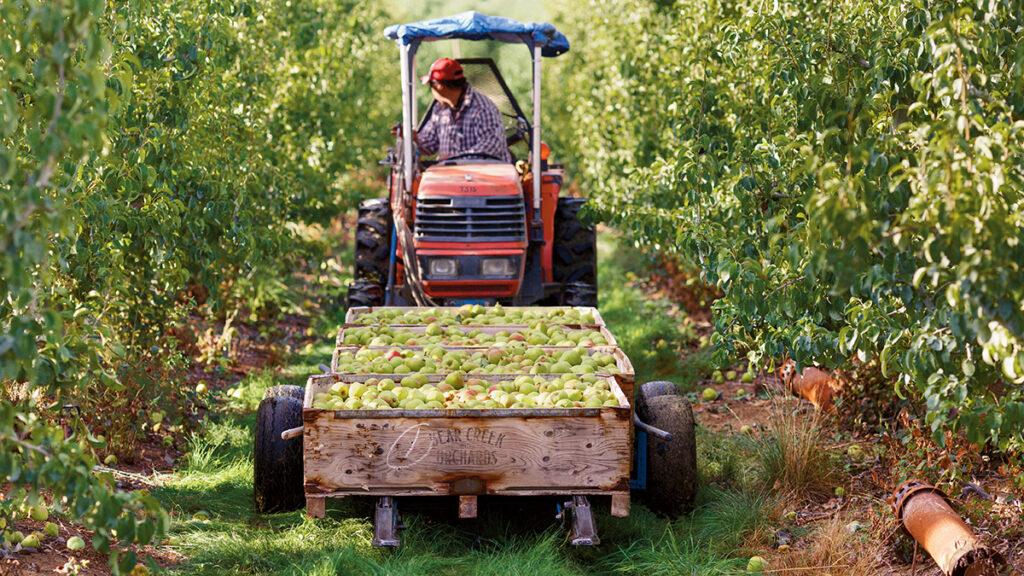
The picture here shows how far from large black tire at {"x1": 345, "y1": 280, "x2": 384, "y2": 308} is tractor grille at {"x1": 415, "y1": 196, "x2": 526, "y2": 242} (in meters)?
1.10

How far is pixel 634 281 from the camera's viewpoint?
15203 mm

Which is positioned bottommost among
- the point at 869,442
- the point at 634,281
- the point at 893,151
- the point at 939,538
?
the point at 634,281

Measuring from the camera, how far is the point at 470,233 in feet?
28.6

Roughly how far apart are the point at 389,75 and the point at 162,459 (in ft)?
57.6

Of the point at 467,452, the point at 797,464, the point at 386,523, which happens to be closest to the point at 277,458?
the point at 386,523

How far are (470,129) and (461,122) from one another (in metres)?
0.09

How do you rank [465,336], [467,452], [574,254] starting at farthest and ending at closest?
[574,254] → [465,336] → [467,452]

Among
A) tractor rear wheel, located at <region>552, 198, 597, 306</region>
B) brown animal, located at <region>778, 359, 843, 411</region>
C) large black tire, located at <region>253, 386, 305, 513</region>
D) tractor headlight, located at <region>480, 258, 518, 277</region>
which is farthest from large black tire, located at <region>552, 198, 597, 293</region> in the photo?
large black tire, located at <region>253, 386, 305, 513</region>

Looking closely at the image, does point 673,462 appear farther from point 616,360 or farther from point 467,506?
point 467,506

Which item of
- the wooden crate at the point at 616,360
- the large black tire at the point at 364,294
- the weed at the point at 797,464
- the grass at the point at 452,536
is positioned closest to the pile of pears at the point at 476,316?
the wooden crate at the point at 616,360

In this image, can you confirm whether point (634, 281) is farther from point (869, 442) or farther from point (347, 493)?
point (347, 493)

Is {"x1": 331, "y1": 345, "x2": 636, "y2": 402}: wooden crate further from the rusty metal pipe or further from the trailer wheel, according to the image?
the rusty metal pipe

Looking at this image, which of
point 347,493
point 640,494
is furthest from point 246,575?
point 640,494

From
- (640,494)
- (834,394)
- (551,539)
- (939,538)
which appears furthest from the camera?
(834,394)
